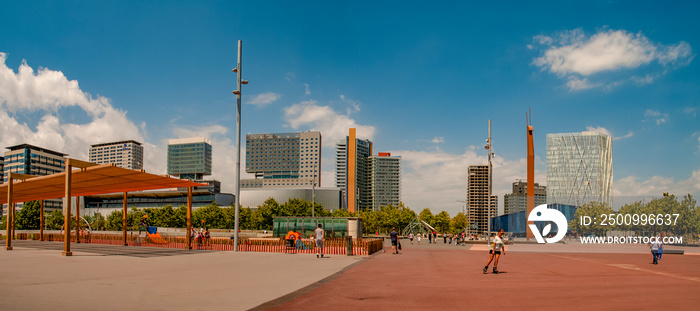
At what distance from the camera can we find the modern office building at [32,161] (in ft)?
581

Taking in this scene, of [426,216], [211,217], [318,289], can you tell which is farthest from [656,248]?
[426,216]

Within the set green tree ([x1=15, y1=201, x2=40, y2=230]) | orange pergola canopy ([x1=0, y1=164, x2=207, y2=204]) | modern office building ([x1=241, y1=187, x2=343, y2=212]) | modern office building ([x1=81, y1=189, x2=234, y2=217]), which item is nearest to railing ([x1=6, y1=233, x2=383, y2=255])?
orange pergola canopy ([x1=0, y1=164, x2=207, y2=204])

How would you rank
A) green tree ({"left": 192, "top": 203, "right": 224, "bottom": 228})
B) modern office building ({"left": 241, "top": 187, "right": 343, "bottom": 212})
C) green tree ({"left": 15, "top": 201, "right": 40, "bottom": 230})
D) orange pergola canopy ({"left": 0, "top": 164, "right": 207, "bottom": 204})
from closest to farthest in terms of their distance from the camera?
orange pergola canopy ({"left": 0, "top": 164, "right": 207, "bottom": 204}) → green tree ({"left": 192, "top": 203, "right": 224, "bottom": 228}) → green tree ({"left": 15, "top": 201, "right": 40, "bottom": 230}) → modern office building ({"left": 241, "top": 187, "right": 343, "bottom": 212})

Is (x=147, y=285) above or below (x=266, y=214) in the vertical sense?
above

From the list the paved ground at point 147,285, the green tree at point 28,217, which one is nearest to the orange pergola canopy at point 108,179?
the paved ground at point 147,285

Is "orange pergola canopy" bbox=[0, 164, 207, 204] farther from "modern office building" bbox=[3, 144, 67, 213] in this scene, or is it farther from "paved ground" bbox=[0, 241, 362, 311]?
"modern office building" bbox=[3, 144, 67, 213]

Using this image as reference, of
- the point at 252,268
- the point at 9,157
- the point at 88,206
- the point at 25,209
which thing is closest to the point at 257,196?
the point at 88,206

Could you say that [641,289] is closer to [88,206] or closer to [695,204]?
[695,204]

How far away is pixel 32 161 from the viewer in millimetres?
178125

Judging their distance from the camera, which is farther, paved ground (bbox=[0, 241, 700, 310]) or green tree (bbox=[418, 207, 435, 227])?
green tree (bbox=[418, 207, 435, 227])

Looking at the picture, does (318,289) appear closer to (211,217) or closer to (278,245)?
(278,245)

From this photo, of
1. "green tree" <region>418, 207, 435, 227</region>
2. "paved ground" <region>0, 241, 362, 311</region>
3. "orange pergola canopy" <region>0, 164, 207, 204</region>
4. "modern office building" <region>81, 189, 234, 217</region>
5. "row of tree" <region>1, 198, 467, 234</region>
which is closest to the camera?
"paved ground" <region>0, 241, 362, 311</region>

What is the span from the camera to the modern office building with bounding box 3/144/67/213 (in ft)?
581

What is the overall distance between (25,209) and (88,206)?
7179 centimetres
